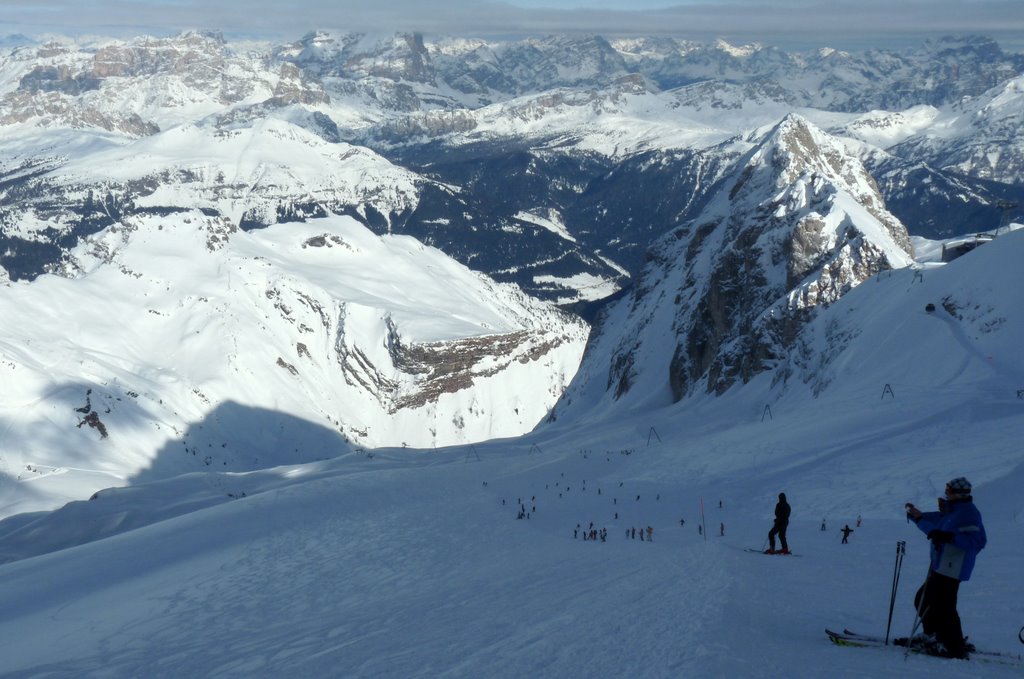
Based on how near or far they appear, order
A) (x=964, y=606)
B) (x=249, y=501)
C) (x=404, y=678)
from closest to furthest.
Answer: (x=404, y=678) → (x=964, y=606) → (x=249, y=501)

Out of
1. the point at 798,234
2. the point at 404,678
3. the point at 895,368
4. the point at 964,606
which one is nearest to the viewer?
the point at 404,678

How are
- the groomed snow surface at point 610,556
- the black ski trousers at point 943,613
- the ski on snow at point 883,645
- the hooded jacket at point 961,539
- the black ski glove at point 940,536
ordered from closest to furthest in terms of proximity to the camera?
the ski on snow at point 883,645
the black ski trousers at point 943,613
the hooded jacket at point 961,539
the black ski glove at point 940,536
the groomed snow surface at point 610,556

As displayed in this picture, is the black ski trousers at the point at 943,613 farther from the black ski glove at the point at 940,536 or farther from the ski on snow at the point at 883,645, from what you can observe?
the black ski glove at the point at 940,536

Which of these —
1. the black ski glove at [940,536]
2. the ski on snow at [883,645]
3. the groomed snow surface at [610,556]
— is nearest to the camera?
the ski on snow at [883,645]

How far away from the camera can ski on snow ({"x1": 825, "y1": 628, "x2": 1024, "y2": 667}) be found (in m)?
13.9

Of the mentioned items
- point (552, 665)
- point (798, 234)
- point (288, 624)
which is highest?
point (798, 234)

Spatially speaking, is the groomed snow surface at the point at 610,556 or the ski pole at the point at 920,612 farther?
the groomed snow surface at the point at 610,556

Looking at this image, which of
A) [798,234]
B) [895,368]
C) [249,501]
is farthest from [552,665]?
[798,234]

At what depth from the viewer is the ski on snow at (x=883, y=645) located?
45.6 feet

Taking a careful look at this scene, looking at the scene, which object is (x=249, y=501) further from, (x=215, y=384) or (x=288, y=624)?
(x=215, y=384)

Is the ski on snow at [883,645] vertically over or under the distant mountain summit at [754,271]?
under

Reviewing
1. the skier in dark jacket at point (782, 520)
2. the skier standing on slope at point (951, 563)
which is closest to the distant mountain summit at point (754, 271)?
the skier in dark jacket at point (782, 520)

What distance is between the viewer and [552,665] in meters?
15.0

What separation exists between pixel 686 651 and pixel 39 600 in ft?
83.0
